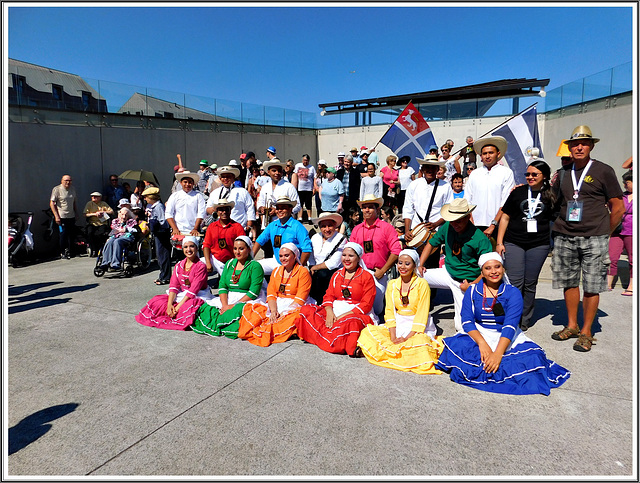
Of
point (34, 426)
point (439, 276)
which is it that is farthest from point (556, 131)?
point (34, 426)

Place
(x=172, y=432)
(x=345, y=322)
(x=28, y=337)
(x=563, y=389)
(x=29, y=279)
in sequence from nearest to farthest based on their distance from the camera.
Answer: (x=172, y=432) < (x=563, y=389) < (x=345, y=322) < (x=28, y=337) < (x=29, y=279)

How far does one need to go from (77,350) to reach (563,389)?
4.81m

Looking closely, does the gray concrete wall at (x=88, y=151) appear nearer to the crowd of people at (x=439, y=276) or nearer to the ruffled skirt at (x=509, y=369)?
the crowd of people at (x=439, y=276)

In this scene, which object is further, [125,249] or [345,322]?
[125,249]

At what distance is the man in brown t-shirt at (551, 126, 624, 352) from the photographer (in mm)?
4266

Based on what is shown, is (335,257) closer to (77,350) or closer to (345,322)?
(345,322)

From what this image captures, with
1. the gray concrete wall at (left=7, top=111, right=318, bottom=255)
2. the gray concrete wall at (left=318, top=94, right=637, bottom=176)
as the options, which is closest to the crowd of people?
the gray concrete wall at (left=318, top=94, right=637, bottom=176)

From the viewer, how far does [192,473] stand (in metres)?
2.51

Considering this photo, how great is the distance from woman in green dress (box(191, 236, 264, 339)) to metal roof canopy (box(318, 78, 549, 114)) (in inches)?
553

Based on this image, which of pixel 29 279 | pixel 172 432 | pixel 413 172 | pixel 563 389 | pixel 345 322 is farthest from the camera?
pixel 413 172

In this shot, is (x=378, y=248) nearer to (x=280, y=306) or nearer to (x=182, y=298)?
(x=280, y=306)

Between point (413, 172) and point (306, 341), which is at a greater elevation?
point (413, 172)

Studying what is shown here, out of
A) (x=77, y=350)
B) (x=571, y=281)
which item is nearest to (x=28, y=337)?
(x=77, y=350)

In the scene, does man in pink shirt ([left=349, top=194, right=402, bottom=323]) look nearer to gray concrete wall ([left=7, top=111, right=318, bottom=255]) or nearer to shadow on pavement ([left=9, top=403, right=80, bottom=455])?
shadow on pavement ([left=9, top=403, right=80, bottom=455])
